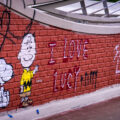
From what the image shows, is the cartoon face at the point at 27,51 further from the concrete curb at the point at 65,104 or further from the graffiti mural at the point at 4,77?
the concrete curb at the point at 65,104

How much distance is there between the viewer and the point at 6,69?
402 centimetres

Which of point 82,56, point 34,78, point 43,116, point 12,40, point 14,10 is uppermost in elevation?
point 14,10

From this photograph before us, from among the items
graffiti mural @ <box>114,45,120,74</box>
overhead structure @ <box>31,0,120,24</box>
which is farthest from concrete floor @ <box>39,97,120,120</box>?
overhead structure @ <box>31,0,120,24</box>

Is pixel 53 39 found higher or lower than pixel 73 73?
higher

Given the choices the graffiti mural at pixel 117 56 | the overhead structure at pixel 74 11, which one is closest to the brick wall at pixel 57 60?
the graffiti mural at pixel 117 56

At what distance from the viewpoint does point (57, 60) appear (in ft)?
15.6

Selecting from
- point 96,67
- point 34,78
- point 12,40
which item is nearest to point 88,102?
point 96,67

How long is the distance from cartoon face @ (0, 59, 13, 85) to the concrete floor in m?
1.23

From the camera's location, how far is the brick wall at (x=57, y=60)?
4037 millimetres

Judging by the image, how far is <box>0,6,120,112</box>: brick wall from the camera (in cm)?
404

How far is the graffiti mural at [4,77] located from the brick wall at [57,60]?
0.03m

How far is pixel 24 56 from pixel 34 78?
20.0 inches

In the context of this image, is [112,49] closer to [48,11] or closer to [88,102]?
[88,102]

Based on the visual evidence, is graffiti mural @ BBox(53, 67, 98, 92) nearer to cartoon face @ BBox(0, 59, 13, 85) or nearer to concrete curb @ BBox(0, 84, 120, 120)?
concrete curb @ BBox(0, 84, 120, 120)
